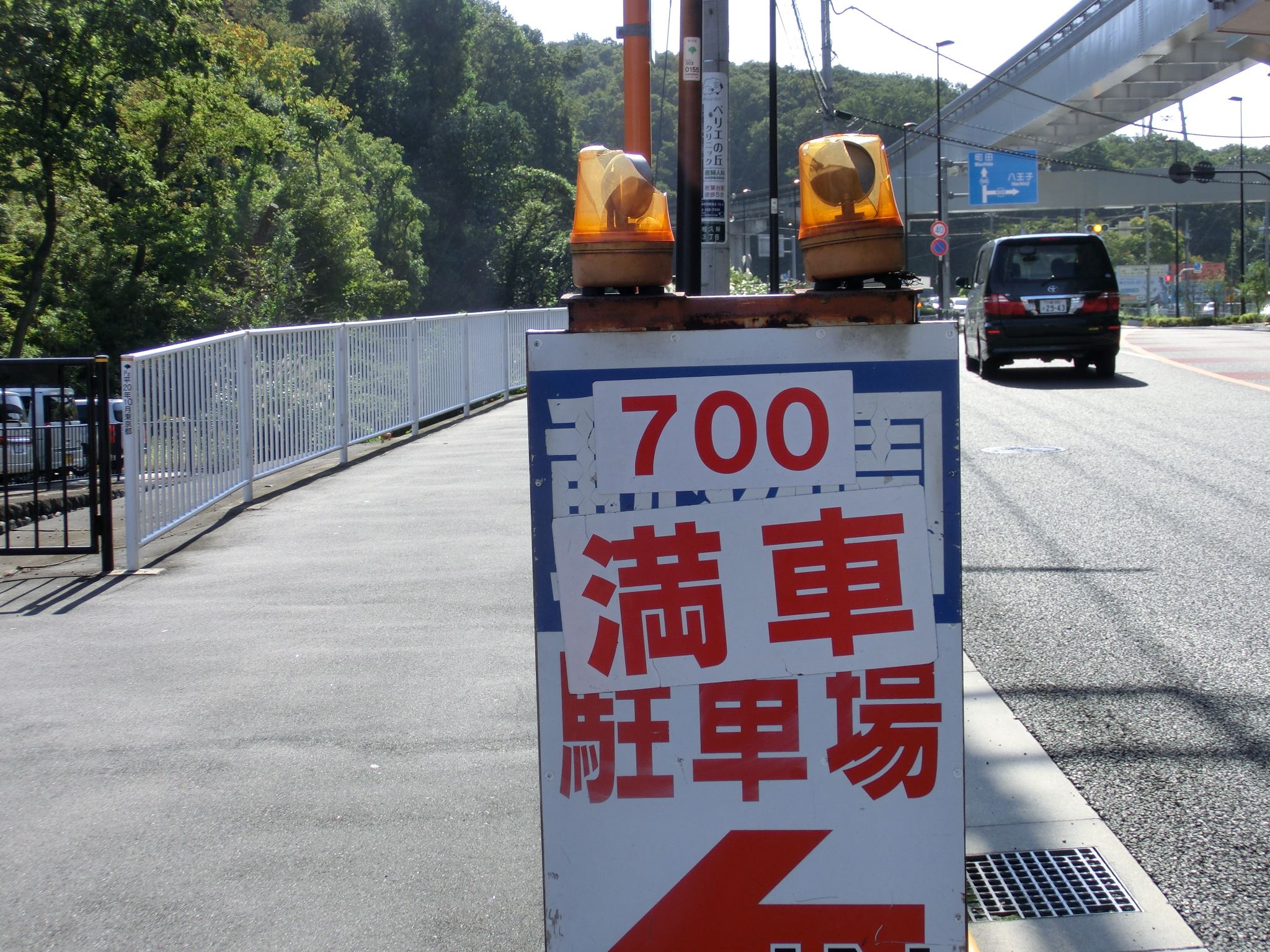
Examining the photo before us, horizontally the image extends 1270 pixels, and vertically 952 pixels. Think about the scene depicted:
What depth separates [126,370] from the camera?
764 cm

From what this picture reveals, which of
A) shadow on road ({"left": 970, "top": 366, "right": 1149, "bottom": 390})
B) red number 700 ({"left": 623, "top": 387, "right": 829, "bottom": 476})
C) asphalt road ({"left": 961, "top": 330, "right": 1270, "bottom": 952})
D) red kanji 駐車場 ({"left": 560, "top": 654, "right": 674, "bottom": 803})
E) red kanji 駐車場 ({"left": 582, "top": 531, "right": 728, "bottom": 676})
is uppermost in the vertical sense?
shadow on road ({"left": 970, "top": 366, "right": 1149, "bottom": 390})

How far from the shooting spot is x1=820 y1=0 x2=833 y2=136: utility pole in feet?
82.8

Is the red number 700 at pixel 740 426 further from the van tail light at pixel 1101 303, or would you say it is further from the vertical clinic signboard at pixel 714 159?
the van tail light at pixel 1101 303

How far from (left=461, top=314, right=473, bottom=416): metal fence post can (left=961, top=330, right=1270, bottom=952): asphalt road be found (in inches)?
292

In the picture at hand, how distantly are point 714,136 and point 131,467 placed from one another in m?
5.15

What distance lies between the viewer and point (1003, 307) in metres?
17.6

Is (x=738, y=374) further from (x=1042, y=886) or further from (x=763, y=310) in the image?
(x=1042, y=886)

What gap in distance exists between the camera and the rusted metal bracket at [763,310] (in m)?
2.49

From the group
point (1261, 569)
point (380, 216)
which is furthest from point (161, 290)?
point (1261, 569)

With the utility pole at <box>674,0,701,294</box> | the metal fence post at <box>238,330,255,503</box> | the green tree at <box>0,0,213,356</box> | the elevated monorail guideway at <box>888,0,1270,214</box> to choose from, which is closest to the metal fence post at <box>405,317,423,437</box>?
the metal fence post at <box>238,330,255,503</box>

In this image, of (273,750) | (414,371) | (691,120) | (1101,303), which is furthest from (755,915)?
(1101,303)

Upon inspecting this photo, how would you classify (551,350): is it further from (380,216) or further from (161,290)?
(380,216)

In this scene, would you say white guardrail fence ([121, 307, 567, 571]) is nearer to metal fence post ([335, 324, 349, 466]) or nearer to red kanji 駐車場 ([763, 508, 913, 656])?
metal fence post ([335, 324, 349, 466])

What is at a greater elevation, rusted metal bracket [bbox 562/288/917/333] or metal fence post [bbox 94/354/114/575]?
rusted metal bracket [bbox 562/288/917/333]
